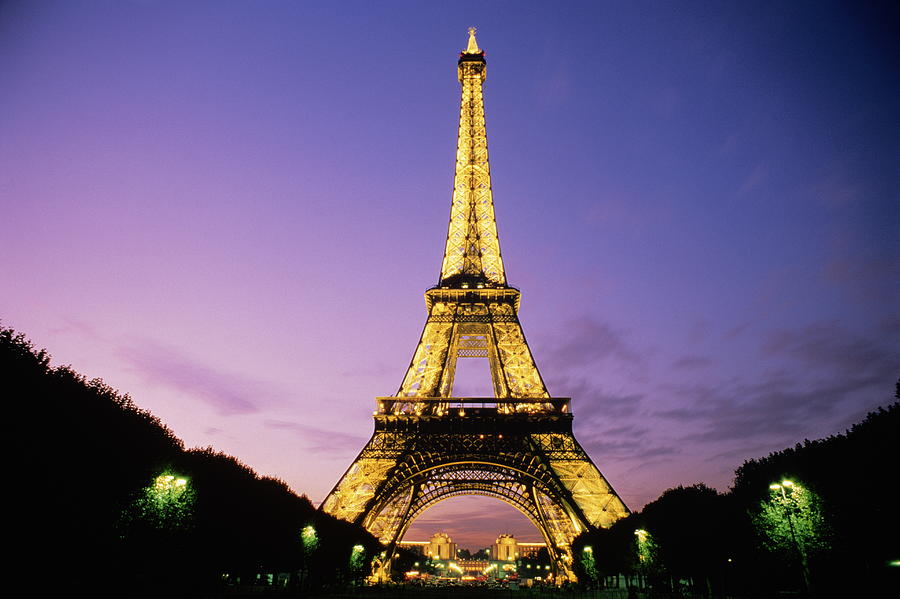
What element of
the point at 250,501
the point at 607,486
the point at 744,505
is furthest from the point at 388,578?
the point at 744,505

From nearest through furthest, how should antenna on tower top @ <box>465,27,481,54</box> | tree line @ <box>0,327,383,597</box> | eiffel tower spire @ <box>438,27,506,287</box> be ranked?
tree line @ <box>0,327,383,597</box>, eiffel tower spire @ <box>438,27,506,287</box>, antenna on tower top @ <box>465,27,481,54</box>

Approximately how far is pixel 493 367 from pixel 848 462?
122 ft

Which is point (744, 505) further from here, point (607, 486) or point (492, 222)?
point (492, 222)

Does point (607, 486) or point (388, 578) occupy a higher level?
point (607, 486)

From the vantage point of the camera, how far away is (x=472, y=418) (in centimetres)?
5094

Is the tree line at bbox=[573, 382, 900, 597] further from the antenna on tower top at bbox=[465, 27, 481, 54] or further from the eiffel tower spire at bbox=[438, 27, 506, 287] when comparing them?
the antenna on tower top at bbox=[465, 27, 481, 54]

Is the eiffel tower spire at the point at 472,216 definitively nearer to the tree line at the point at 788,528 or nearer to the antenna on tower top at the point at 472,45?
the antenna on tower top at the point at 472,45

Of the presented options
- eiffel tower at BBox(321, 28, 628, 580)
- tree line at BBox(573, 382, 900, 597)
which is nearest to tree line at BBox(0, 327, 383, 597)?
eiffel tower at BBox(321, 28, 628, 580)

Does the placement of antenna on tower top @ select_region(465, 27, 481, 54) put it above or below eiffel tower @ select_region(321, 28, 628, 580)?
above

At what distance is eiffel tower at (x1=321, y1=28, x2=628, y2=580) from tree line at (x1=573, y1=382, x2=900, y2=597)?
21.2 ft

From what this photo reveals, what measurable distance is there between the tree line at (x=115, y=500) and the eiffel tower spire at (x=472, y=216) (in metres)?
30.9

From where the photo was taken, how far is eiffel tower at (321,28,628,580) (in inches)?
1885

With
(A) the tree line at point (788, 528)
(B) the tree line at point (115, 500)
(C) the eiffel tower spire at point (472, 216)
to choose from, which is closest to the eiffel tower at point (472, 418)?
(C) the eiffel tower spire at point (472, 216)

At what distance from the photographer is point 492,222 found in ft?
201
